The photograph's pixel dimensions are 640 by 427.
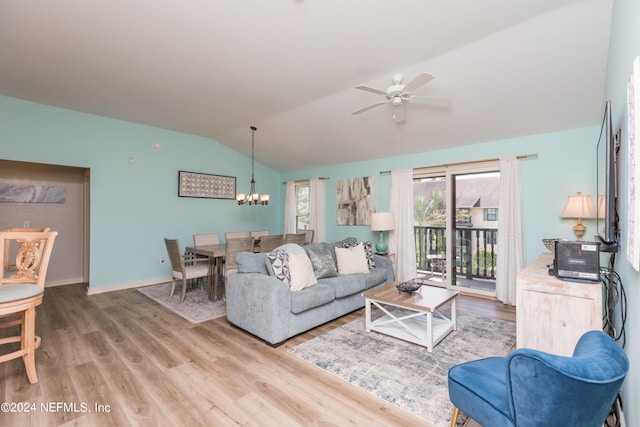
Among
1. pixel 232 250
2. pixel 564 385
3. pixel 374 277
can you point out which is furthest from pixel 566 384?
pixel 232 250

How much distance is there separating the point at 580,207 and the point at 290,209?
5427 millimetres

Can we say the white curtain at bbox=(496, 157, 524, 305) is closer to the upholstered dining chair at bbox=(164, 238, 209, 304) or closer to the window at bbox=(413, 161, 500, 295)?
the window at bbox=(413, 161, 500, 295)

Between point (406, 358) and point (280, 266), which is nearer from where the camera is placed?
point (406, 358)

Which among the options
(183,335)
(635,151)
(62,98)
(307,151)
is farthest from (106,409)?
(307,151)

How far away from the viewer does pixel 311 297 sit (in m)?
2.96

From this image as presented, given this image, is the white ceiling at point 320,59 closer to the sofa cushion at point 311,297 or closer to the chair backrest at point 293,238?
the chair backrest at point 293,238

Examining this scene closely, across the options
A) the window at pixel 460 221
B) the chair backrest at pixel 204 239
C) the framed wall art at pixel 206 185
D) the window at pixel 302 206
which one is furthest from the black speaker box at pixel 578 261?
the framed wall art at pixel 206 185

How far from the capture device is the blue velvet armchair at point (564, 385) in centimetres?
96

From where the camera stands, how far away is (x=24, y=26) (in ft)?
8.45

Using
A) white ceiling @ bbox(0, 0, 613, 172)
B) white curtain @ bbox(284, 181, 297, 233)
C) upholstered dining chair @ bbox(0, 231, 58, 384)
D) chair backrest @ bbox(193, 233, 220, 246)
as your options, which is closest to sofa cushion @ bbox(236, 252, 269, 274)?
upholstered dining chair @ bbox(0, 231, 58, 384)

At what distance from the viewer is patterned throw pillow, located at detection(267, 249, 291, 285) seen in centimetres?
304

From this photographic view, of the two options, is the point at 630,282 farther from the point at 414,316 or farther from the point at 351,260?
the point at 351,260

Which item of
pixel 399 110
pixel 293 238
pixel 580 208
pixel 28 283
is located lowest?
pixel 28 283

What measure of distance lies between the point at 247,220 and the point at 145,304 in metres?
3.10
